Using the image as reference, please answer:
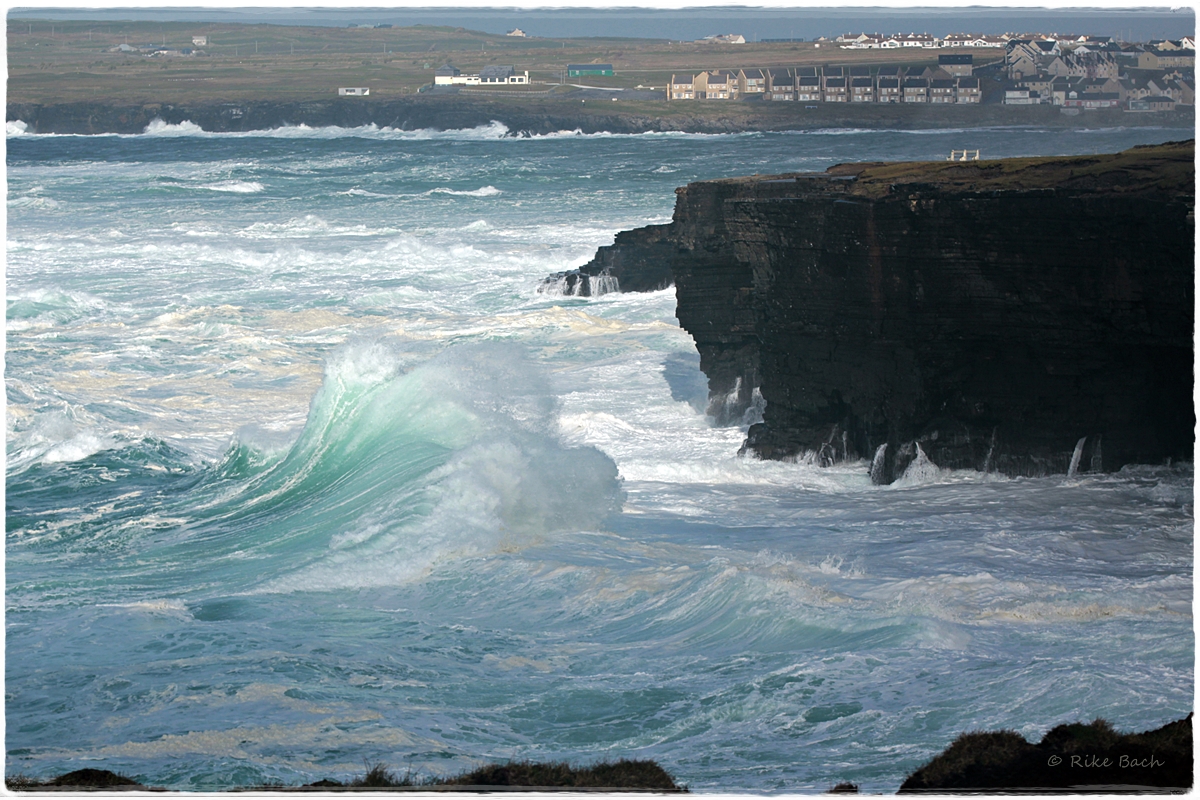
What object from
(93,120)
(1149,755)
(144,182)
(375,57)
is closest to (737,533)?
(1149,755)

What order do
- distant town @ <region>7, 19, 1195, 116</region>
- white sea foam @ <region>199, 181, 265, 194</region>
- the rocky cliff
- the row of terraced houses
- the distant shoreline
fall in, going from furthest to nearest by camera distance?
1. white sea foam @ <region>199, 181, 265, 194</region>
2. the distant shoreline
3. the row of terraced houses
4. distant town @ <region>7, 19, 1195, 116</region>
5. the rocky cliff

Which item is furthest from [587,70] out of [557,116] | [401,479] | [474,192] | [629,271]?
[474,192]

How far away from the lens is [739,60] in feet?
47.3

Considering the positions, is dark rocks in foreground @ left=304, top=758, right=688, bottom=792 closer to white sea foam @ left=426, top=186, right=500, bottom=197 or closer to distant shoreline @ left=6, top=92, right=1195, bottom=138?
distant shoreline @ left=6, top=92, right=1195, bottom=138

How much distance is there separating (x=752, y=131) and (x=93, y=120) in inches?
621

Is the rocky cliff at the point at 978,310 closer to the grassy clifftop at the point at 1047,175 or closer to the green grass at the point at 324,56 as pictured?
the grassy clifftop at the point at 1047,175

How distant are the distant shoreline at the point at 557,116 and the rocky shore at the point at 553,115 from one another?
2 centimetres

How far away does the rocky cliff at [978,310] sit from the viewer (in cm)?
1116

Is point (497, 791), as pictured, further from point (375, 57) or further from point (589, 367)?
point (375, 57)

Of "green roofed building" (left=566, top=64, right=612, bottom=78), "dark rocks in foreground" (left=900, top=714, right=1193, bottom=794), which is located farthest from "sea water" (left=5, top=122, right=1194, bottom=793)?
"green roofed building" (left=566, top=64, right=612, bottom=78)

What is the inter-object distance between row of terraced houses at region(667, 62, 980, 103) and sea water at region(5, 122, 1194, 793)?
0.96 meters

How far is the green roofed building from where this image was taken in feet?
54.6

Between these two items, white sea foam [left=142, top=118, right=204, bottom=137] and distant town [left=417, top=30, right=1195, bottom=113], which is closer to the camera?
distant town [left=417, top=30, right=1195, bottom=113]

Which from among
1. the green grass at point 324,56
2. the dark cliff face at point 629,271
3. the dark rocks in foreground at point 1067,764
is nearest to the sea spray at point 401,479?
the green grass at point 324,56
